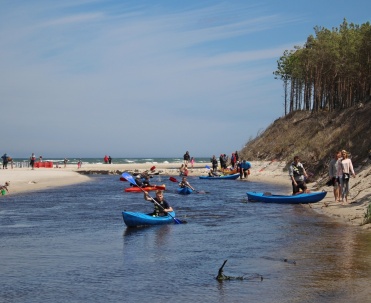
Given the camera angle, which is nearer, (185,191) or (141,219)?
(141,219)

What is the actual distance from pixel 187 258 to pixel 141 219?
19.6ft

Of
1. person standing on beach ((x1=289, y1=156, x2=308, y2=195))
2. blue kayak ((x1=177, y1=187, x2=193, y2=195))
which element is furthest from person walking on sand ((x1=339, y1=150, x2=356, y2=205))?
blue kayak ((x1=177, y1=187, x2=193, y2=195))

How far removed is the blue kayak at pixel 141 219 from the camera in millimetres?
19750

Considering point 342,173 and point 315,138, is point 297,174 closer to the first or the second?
point 342,173

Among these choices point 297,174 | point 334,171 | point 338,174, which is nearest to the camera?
point 338,174

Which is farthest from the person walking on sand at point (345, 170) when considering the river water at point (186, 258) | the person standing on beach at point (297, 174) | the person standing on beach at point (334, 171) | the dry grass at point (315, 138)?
the dry grass at point (315, 138)

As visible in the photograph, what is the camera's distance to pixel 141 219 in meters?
20.1

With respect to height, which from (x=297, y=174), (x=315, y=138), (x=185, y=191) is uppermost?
(x=315, y=138)

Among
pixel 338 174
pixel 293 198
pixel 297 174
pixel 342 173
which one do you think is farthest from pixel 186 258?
pixel 293 198

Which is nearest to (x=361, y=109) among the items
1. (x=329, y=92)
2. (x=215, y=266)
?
(x=329, y=92)

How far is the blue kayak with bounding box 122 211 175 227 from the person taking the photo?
19.8m

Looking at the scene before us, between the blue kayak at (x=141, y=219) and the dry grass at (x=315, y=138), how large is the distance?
16.1 m

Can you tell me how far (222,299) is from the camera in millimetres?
10156

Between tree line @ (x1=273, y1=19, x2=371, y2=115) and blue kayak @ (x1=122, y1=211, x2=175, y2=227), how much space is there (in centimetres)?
4187
